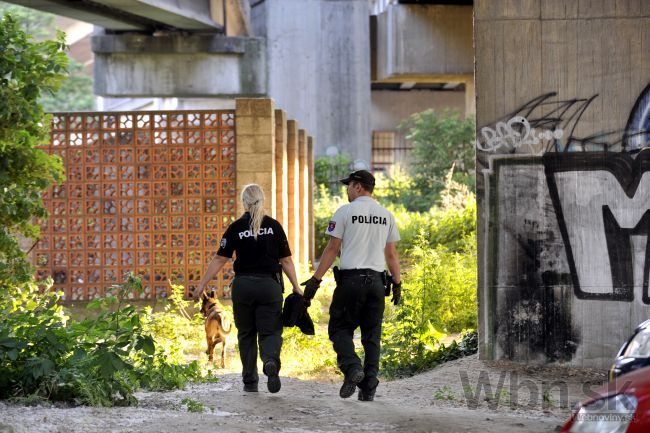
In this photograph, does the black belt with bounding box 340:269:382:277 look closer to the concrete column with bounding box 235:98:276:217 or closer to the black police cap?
the black police cap

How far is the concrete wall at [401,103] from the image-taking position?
45.0 m

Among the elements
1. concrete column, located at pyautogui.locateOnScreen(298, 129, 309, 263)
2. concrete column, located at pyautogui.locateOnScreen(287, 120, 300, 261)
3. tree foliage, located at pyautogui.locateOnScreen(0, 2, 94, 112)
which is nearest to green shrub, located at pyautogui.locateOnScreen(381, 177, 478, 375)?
concrete column, located at pyautogui.locateOnScreen(287, 120, 300, 261)

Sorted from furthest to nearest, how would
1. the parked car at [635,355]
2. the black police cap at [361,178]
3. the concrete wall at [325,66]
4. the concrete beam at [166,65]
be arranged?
1. the concrete wall at [325,66]
2. the concrete beam at [166,65]
3. the black police cap at [361,178]
4. the parked car at [635,355]

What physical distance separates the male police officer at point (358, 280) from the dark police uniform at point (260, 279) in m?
0.31

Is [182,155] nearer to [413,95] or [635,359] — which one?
[635,359]

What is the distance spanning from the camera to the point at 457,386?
9.05 meters

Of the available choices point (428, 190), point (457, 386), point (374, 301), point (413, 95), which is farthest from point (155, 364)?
point (413, 95)

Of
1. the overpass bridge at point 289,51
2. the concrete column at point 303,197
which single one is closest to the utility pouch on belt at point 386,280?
the concrete column at point 303,197

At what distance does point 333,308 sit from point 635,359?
2.91m

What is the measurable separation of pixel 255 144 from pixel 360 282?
7026 mm

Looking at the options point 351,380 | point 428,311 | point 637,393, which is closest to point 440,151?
point 428,311

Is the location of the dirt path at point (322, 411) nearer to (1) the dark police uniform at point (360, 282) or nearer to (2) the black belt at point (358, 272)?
(1) the dark police uniform at point (360, 282)

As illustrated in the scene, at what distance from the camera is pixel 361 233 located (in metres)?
8.12

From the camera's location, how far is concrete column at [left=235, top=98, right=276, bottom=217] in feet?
48.5
